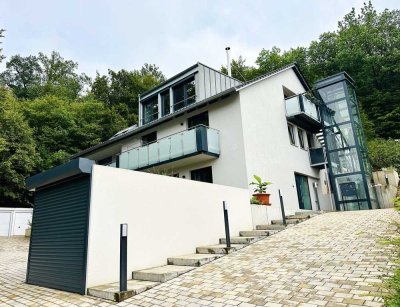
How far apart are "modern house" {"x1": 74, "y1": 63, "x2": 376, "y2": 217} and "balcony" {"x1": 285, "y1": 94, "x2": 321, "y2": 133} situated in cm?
6

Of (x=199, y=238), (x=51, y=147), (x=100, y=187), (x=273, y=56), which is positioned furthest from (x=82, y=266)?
(x=273, y=56)

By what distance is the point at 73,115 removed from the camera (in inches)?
1211

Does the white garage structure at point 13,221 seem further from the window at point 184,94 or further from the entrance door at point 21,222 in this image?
the window at point 184,94

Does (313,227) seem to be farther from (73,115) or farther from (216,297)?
(73,115)

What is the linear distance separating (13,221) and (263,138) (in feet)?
56.7

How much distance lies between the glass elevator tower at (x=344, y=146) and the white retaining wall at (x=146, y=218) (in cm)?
1002

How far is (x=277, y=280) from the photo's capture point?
498 cm

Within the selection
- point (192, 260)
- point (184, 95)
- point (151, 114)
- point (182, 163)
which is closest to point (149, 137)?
point (151, 114)

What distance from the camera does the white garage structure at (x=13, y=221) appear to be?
18.4 meters

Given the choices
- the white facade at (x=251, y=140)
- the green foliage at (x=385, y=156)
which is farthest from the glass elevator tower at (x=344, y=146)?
the green foliage at (x=385, y=156)

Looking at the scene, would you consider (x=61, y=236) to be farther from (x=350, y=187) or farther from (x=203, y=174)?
(x=350, y=187)

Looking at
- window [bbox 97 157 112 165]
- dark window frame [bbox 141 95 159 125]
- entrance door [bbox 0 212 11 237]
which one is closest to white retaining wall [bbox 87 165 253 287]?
dark window frame [bbox 141 95 159 125]

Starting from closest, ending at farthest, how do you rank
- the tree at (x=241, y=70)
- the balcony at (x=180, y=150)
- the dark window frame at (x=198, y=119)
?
1. the balcony at (x=180, y=150)
2. the dark window frame at (x=198, y=119)
3. the tree at (x=241, y=70)

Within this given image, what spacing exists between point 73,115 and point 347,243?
1195 inches
